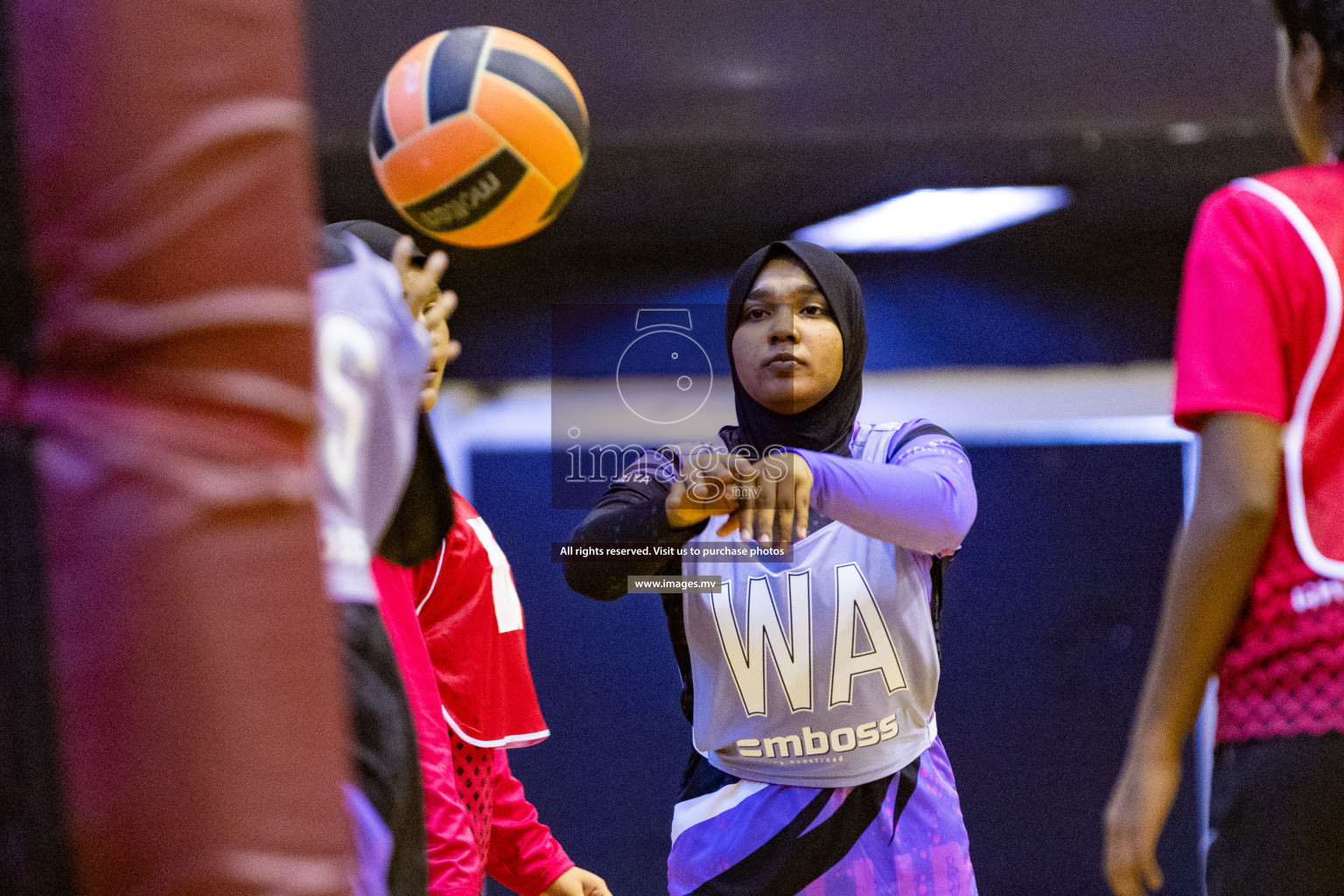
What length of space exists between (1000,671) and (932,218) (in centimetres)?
149

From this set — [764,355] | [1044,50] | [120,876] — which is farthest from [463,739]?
[1044,50]

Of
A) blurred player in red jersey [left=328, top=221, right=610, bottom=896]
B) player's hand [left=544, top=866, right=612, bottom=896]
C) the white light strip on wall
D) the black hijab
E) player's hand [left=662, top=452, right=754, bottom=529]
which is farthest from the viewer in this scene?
the white light strip on wall

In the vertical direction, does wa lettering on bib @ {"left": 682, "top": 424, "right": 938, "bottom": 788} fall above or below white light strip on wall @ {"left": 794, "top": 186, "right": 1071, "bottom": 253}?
below

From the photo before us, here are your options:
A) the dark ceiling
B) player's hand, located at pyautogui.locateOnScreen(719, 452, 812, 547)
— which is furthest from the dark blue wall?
player's hand, located at pyautogui.locateOnScreen(719, 452, 812, 547)

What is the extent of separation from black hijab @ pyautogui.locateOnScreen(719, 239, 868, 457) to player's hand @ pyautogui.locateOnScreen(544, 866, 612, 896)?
80 cm

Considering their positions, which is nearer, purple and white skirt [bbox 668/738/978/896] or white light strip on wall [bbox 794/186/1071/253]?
purple and white skirt [bbox 668/738/978/896]

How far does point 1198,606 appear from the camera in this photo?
0.91 meters

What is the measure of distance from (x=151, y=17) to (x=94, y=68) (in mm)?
33

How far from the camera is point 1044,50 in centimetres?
304

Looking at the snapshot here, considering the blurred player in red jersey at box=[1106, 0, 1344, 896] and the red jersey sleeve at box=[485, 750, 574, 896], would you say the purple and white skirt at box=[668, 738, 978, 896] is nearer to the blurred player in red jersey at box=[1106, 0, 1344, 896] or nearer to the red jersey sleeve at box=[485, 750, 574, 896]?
the red jersey sleeve at box=[485, 750, 574, 896]

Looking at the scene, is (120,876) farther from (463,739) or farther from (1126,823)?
(463,739)

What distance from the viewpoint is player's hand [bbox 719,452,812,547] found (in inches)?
64.2

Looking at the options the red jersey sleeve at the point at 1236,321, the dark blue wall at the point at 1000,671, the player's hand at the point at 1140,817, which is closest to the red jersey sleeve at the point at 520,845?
the player's hand at the point at 1140,817

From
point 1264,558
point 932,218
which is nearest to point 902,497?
point 1264,558
